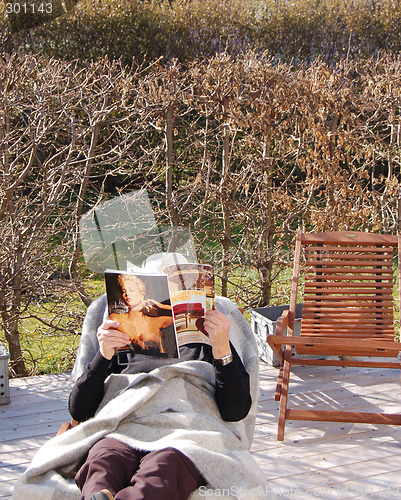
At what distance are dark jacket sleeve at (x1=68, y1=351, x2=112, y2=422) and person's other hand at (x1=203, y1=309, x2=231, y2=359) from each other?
0.40 metres

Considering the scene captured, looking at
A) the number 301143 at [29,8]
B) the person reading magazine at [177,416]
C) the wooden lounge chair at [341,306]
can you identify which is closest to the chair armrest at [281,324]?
the wooden lounge chair at [341,306]

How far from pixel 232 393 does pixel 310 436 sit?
97 centimetres

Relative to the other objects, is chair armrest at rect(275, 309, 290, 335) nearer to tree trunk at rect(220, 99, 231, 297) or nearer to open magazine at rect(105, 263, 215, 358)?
open magazine at rect(105, 263, 215, 358)

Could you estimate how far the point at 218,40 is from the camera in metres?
8.92

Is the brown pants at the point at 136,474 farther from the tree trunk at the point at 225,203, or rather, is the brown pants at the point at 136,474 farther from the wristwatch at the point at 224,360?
the tree trunk at the point at 225,203

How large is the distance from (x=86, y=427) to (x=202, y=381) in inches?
18.1

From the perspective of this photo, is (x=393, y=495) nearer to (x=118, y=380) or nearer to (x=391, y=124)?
(x=118, y=380)

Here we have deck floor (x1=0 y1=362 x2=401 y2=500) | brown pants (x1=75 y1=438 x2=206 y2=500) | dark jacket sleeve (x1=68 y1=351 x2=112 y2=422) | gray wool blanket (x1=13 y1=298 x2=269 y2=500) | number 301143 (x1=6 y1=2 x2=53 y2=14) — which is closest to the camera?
brown pants (x1=75 y1=438 x2=206 y2=500)

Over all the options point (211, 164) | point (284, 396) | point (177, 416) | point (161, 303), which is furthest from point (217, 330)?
point (211, 164)

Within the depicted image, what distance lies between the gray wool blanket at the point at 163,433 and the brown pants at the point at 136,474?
0.11 feet

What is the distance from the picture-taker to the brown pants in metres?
1.73

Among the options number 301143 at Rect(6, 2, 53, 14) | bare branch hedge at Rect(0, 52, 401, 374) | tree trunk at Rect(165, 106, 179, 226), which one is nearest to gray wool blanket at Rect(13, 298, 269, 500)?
bare branch hedge at Rect(0, 52, 401, 374)

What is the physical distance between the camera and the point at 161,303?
204 centimetres

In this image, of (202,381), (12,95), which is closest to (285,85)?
(12,95)
